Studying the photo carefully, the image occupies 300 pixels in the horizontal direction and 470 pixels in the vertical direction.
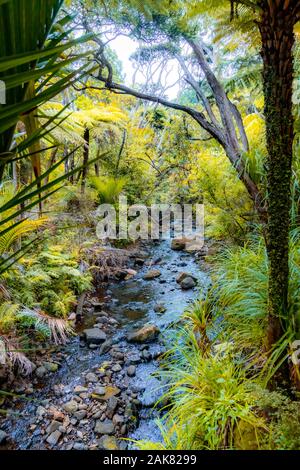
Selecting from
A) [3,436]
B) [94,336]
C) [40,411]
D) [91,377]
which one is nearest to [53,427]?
[40,411]

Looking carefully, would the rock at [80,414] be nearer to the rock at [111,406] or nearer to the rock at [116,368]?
the rock at [111,406]

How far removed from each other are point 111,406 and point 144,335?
1055 mm

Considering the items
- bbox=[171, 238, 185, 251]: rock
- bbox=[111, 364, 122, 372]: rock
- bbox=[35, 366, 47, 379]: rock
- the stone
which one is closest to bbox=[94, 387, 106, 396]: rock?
bbox=[111, 364, 122, 372]: rock

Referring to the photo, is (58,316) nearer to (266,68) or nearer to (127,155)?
(266,68)

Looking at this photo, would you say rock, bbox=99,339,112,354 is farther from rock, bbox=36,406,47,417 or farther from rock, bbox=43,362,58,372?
rock, bbox=36,406,47,417

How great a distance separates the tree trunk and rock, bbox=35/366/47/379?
2486 mm

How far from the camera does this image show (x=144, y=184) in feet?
28.6

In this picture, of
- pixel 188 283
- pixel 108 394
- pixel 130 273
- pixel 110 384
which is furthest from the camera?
pixel 130 273

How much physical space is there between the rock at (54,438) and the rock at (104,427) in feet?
0.97

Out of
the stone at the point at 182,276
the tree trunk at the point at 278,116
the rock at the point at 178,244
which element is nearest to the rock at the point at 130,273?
the stone at the point at 182,276

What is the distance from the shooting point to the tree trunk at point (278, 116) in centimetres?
157

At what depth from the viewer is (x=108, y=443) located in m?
2.27

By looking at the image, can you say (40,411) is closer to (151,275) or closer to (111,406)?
(111,406)

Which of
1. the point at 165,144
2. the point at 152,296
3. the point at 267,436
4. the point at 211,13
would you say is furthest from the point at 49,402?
the point at 165,144
